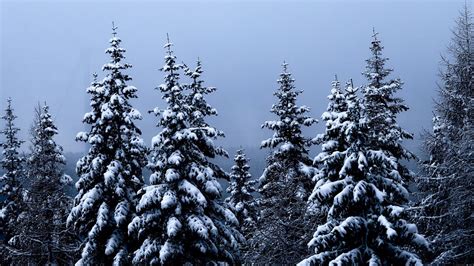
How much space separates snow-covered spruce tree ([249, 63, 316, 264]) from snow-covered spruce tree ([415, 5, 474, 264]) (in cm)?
600

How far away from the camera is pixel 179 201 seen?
70.7ft

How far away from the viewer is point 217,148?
25625mm

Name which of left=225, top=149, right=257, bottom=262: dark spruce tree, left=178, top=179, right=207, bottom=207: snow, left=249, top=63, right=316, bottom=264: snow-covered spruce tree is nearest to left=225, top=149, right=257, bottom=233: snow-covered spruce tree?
left=225, top=149, right=257, bottom=262: dark spruce tree

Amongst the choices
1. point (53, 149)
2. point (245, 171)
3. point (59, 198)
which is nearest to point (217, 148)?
point (59, 198)

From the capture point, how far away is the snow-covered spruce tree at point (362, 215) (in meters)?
14.7

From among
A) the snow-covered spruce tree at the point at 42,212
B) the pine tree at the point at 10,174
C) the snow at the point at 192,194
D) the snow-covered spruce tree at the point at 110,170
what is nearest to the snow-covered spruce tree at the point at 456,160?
the snow at the point at 192,194

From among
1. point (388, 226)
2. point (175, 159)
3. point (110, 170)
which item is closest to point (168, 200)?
point (175, 159)

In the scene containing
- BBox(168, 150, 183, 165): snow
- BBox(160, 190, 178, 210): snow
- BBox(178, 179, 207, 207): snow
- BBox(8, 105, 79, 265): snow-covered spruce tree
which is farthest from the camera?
BBox(8, 105, 79, 265): snow-covered spruce tree

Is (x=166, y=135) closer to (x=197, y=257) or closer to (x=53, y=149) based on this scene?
(x=197, y=257)

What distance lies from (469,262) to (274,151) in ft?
40.7

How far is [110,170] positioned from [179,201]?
4.02 m

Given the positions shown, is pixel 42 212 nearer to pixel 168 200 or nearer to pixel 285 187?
pixel 168 200

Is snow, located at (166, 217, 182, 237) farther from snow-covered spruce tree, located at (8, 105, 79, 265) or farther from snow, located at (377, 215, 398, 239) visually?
snow, located at (377, 215, 398, 239)

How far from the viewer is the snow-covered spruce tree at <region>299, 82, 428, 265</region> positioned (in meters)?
14.7
